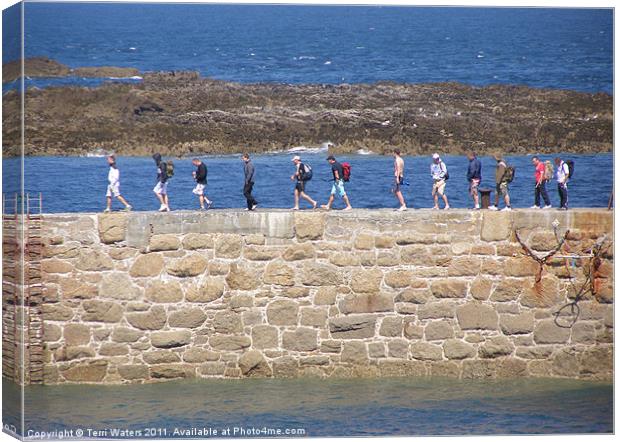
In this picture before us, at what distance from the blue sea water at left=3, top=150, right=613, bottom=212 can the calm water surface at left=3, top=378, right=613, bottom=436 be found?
502cm

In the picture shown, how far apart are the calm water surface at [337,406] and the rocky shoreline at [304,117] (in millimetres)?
5638

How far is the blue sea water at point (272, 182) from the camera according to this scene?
40000 mm

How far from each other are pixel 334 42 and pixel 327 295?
5400mm

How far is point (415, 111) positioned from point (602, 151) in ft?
18.2

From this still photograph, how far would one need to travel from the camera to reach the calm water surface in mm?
33438

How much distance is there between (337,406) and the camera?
34.2 m

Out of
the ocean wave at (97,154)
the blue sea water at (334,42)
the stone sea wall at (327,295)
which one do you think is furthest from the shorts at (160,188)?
the ocean wave at (97,154)

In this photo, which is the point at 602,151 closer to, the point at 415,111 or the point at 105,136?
the point at 415,111

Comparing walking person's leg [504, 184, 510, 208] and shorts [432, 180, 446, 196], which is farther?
shorts [432, 180, 446, 196]

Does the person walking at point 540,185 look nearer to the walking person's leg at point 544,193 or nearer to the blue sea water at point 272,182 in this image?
the walking person's leg at point 544,193

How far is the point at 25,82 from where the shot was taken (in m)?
33.8

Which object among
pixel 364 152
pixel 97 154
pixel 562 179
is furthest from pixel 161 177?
pixel 562 179

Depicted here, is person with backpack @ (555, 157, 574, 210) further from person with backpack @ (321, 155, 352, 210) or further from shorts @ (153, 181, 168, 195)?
shorts @ (153, 181, 168, 195)

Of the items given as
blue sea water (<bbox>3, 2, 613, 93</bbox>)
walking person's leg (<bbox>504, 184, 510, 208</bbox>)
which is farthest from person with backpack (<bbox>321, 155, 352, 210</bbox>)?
walking person's leg (<bbox>504, 184, 510, 208</bbox>)
